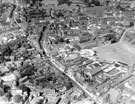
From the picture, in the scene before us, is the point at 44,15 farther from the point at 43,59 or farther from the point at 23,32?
the point at 43,59

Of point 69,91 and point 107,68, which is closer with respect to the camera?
point 69,91

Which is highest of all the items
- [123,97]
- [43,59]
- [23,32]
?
[23,32]

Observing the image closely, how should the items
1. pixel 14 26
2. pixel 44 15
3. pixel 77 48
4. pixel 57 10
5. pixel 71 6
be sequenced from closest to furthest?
1. pixel 77 48
2. pixel 14 26
3. pixel 44 15
4. pixel 57 10
5. pixel 71 6

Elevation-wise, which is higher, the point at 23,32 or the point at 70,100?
the point at 23,32

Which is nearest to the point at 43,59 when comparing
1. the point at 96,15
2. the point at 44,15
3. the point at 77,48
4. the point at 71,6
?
the point at 77,48

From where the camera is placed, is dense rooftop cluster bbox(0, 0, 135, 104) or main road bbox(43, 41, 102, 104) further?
dense rooftop cluster bbox(0, 0, 135, 104)

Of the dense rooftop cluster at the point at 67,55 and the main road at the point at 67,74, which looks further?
the dense rooftop cluster at the point at 67,55

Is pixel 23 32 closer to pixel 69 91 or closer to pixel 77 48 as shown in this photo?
pixel 77 48

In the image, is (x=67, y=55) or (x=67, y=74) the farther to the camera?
(x=67, y=55)

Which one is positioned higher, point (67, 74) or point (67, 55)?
point (67, 55)

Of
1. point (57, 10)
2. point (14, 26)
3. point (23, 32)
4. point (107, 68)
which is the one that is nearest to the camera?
point (107, 68)
